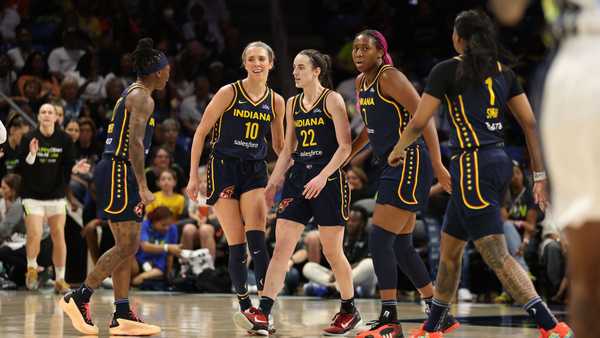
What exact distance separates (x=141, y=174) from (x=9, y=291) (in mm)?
Result: 5041

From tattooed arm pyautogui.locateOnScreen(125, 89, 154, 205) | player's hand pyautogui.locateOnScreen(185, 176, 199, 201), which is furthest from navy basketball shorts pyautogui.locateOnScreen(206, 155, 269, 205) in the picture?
tattooed arm pyautogui.locateOnScreen(125, 89, 154, 205)

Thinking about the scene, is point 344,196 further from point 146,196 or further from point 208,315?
point 208,315

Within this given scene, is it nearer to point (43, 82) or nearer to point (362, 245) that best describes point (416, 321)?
point (362, 245)

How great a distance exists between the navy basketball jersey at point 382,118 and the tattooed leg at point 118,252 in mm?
1750

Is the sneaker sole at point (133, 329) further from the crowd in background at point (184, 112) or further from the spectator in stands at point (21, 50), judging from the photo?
the spectator in stands at point (21, 50)

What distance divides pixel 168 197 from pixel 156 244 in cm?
64

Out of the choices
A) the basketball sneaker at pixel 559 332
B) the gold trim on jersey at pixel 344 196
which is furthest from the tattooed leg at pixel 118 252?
the basketball sneaker at pixel 559 332

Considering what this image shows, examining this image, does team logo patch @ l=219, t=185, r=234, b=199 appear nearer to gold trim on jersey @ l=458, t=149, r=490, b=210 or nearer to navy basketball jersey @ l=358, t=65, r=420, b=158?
navy basketball jersey @ l=358, t=65, r=420, b=158

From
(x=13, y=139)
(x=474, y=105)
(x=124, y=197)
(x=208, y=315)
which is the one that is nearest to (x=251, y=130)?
(x=124, y=197)

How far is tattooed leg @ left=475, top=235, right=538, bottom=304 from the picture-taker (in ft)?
17.7

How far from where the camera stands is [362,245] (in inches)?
443

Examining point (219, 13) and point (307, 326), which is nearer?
point (307, 326)

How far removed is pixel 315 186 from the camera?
264 inches

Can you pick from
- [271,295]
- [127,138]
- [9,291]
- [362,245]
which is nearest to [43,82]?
[9,291]
